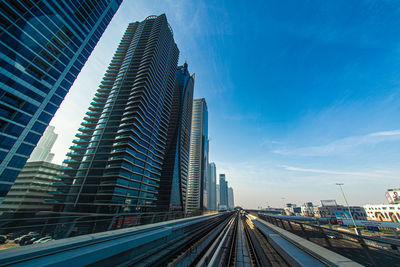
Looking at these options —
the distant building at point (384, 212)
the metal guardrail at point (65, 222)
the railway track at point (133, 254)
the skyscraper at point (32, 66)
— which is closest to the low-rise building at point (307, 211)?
the distant building at point (384, 212)

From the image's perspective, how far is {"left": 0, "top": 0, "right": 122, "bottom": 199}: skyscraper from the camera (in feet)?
119

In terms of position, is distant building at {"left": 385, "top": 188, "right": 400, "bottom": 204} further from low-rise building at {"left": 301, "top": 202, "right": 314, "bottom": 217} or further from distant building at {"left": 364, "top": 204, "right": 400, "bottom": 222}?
low-rise building at {"left": 301, "top": 202, "right": 314, "bottom": 217}

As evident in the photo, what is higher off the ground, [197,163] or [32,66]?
[32,66]

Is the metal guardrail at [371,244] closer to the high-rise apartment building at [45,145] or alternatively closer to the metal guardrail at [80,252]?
the metal guardrail at [80,252]

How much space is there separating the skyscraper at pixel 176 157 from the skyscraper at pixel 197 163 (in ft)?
101

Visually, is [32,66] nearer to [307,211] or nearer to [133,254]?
[133,254]

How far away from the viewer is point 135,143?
5444 cm

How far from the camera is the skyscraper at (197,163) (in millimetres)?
118350

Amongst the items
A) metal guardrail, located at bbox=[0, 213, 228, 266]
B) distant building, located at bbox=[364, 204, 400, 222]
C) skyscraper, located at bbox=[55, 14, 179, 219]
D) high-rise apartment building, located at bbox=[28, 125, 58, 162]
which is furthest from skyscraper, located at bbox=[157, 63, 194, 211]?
high-rise apartment building, located at bbox=[28, 125, 58, 162]

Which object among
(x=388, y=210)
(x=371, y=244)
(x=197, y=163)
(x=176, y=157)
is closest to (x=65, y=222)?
(x=371, y=244)

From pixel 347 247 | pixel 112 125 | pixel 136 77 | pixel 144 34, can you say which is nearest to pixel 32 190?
pixel 112 125

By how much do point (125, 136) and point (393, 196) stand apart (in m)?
168

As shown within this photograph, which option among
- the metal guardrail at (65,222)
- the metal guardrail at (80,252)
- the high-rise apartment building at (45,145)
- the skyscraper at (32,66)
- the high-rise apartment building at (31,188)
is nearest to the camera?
the metal guardrail at (80,252)

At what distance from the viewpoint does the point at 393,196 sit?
9269 centimetres
